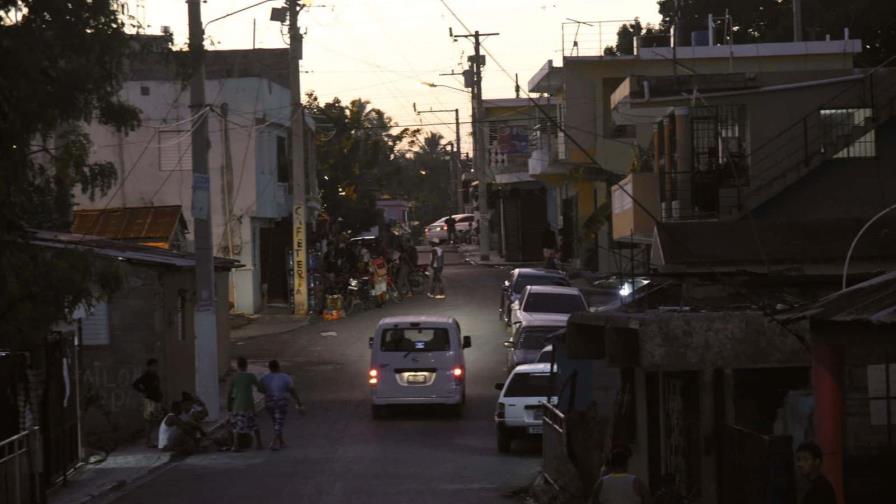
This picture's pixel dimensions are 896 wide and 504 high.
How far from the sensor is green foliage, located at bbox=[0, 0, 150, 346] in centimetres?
1417

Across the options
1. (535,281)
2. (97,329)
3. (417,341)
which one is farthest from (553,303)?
(97,329)

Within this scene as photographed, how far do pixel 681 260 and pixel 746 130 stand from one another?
34.3 ft

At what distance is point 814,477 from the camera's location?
1030 centimetres

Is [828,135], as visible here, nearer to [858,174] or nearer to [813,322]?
[858,174]

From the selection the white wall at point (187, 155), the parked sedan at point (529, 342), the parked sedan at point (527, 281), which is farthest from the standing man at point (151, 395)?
the white wall at point (187, 155)

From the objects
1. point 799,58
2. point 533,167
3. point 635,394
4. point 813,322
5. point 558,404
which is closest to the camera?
point 813,322

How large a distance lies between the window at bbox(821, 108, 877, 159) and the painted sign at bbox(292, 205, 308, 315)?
21.5m

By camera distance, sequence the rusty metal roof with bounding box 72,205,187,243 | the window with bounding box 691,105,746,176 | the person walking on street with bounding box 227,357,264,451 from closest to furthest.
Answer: the person walking on street with bounding box 227,357,264,451, the window with bounding box 691,105,746,176, the rusty metal roof with bounding box 72,205,187,243

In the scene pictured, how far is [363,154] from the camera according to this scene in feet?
214

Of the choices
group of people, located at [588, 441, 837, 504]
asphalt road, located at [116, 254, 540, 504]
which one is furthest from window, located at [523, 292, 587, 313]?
group of people, located at [588, 441, 837, 504]

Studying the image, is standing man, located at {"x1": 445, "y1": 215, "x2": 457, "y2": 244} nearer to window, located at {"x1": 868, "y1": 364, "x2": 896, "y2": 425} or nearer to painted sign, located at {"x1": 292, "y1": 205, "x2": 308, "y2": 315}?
painted sign, located at {"x1": 292, "y1": 205, "x2": 308, "y2": 315}

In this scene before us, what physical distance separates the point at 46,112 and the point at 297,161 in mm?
32926

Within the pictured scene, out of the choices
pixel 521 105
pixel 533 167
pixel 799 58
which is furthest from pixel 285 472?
pixel 521 105

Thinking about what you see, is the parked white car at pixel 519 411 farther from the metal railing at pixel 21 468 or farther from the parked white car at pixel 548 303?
the parked white car at pixel 548 303
